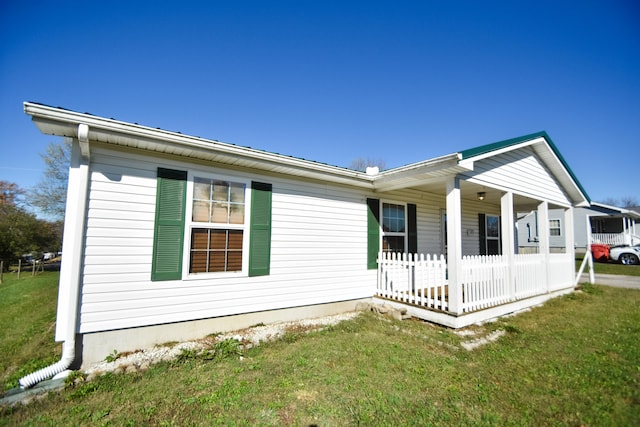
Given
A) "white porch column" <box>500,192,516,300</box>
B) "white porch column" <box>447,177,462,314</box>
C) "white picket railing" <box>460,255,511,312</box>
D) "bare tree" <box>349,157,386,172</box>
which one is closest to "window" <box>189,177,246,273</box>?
"white porch column" <box>447,177,462,314</box>

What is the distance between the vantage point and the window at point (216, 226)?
168 inches

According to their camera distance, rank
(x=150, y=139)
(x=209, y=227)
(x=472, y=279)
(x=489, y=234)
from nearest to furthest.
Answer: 1. (x=150, y=139)
2. (x=209, y=227)
3. (x=472, y=279)
4. (x=489, y=234)

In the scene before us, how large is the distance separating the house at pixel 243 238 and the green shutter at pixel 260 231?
2 centimetres

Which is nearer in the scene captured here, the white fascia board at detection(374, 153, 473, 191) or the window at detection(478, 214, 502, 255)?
the white fascia board at detection(374, 153, 473, 191)

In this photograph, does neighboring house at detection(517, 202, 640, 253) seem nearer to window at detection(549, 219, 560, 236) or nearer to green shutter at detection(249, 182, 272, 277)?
window at detection(549, 219, 560, 236)

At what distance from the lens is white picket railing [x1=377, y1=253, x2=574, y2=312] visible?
527cm

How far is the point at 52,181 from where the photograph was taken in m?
16.7

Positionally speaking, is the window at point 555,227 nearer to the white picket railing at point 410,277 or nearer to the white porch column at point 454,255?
the white picket railing at point 410,277

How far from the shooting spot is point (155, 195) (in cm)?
400

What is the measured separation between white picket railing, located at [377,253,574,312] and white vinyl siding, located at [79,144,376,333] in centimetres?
84

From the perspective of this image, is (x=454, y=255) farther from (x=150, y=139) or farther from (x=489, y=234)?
(x=489, y=234)

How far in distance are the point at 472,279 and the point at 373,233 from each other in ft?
7.43

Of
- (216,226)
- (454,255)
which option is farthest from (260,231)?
(454,255)

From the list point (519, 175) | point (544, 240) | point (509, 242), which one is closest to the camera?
point (509, 242)
